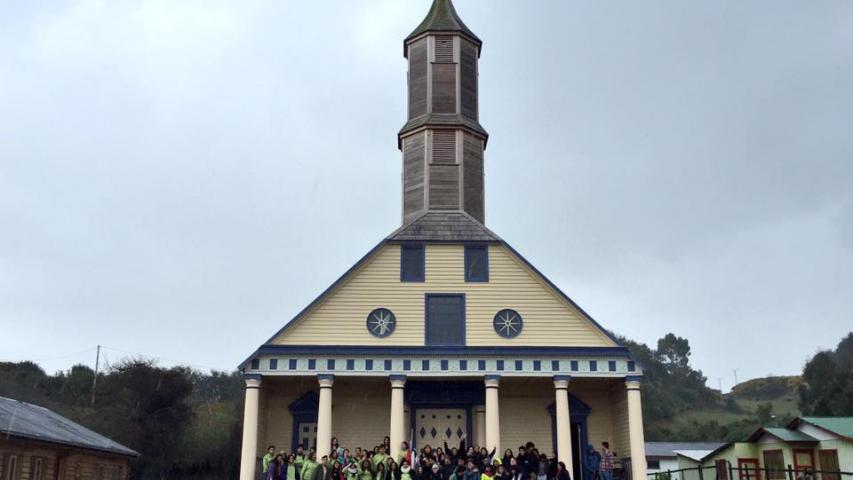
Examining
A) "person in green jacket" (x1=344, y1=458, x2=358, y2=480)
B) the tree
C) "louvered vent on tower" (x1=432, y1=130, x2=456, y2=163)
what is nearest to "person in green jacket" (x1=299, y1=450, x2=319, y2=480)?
"person in green jacket" (x1=344, y1=458, x2=358, y2=480)

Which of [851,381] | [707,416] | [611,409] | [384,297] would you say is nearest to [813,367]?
[851,381]

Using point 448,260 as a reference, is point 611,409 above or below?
below

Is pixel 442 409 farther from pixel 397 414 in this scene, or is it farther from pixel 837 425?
pixel 837 425

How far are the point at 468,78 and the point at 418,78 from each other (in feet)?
6.69

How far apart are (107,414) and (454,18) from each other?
38075mm

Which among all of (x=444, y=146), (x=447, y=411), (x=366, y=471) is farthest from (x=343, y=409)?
(x=444, y=146)

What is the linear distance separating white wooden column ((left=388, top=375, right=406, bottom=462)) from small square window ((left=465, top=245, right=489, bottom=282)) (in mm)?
4228

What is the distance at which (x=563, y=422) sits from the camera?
84.8 feet

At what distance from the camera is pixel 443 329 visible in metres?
27.1

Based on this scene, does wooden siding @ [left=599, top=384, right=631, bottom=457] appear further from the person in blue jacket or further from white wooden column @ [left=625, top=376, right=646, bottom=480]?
the person in blue jacket

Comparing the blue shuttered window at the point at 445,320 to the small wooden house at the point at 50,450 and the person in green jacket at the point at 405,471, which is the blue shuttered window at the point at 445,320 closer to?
the person in green jacket at the point at 405,471

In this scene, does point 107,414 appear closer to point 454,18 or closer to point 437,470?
point 454,18

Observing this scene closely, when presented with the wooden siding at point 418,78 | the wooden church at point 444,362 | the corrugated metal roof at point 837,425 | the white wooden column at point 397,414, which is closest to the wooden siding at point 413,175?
the wooden church at point 444,362

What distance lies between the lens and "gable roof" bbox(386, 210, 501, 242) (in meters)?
28.5
